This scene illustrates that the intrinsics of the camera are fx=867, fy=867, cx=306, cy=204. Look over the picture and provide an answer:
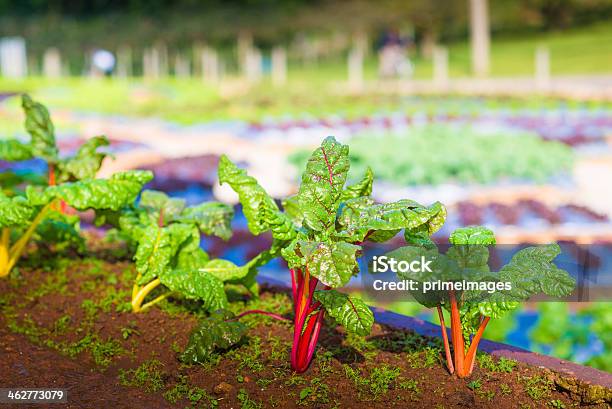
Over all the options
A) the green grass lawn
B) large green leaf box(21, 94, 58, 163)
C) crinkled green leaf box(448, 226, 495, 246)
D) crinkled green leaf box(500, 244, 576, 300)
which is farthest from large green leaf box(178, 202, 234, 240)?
the green grass lawn

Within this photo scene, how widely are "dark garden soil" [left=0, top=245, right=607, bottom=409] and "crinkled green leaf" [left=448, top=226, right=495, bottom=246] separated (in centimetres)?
41

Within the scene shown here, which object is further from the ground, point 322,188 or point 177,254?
point 322,188

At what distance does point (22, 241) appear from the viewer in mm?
3484

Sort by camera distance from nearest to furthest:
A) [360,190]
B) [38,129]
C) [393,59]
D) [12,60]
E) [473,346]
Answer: [473,346], [360,190], [38,129], [393,59], [12,60]

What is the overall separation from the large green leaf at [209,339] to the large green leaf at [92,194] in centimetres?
65

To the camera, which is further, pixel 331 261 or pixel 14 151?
pixel 14 151

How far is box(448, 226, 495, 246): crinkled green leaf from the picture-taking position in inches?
101

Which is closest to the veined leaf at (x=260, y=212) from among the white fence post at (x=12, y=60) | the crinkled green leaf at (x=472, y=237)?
the crinkled green leaf at (x=472, y=237)

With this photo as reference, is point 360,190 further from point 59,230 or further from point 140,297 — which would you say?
point 59,230

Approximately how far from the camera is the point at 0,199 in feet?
10.3

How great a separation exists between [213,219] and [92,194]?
463 mm

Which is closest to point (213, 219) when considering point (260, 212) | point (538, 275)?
point (260, 212)

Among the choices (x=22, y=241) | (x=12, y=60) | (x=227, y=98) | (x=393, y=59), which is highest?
(x=12, y=60)

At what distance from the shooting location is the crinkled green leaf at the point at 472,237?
257 cm
